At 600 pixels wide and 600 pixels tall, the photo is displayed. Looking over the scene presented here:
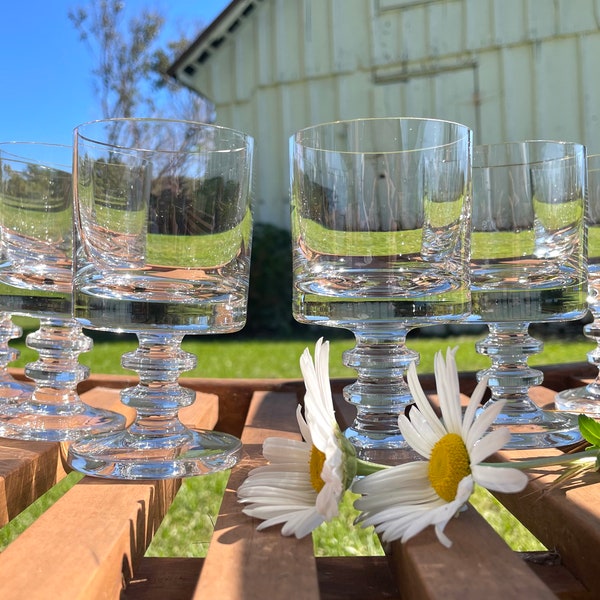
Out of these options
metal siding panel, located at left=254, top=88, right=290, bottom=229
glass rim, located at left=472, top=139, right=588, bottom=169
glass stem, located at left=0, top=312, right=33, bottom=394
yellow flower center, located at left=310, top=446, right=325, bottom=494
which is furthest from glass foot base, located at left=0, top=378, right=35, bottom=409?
metal siding panel, located at left=254, top=88, right=290, bottom=229

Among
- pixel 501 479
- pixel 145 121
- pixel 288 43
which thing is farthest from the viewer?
pixel 288 43

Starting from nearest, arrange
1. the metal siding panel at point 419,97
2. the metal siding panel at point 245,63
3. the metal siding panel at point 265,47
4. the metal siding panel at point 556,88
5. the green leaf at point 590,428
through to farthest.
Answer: the green leaf at point 590,428 → the metal siding panel at point 556,88 → the metal siding panel at point 419,97 → the metal siding panel at point 265,47 → the metal siding panel at point 245,63

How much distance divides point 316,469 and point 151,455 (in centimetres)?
30

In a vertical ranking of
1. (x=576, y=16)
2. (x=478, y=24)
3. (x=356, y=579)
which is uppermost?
(x=478, y=24)

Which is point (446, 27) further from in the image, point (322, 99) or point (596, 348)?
point (596, 348)

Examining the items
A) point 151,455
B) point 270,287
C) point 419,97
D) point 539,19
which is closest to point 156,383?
point 151,455

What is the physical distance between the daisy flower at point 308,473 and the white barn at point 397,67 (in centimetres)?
551

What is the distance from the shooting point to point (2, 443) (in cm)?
93

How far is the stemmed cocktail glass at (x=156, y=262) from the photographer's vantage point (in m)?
0.82

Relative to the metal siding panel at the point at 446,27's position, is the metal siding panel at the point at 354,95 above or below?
Result: below

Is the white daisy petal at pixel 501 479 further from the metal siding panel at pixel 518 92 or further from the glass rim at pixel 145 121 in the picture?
the metal siding panel at pixel 518 92

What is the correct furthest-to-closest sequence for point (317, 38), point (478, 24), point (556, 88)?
point (317, 38)
point (478, 24)
point (556, 88)

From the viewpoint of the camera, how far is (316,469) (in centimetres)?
63

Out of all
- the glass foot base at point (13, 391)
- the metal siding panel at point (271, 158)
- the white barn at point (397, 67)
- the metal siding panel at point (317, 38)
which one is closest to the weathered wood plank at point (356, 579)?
the glass foot base at point (13, 391)
